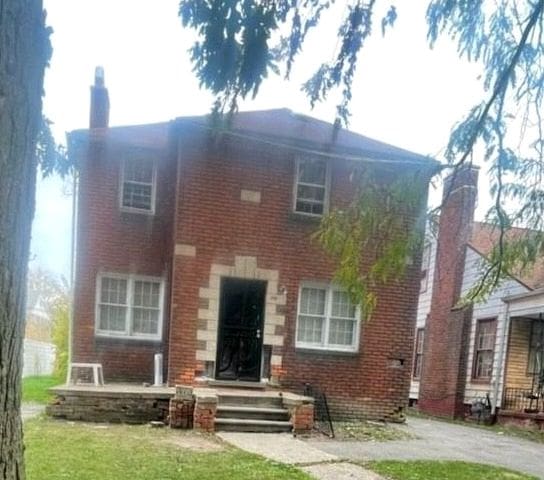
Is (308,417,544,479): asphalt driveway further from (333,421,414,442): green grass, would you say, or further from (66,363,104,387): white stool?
(66,363,104,387): white stool

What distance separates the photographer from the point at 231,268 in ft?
35.4

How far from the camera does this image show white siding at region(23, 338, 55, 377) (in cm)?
1968

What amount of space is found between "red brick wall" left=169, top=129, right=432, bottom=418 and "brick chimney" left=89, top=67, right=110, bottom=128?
245 centimetres

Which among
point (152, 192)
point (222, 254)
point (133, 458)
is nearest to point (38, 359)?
point (152, 192)

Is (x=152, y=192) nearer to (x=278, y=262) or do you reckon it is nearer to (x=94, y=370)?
(x=278, y=262)

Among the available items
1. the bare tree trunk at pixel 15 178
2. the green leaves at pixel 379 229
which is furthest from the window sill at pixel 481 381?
the bare tree trunk at pixel 15 178

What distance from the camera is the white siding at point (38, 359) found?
64.6 feet

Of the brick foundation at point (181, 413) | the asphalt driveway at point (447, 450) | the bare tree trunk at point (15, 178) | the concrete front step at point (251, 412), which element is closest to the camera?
the bare tree trunk at point (15, 178)

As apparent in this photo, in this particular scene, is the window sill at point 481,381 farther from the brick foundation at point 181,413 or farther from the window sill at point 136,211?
the window sill at point 136,211

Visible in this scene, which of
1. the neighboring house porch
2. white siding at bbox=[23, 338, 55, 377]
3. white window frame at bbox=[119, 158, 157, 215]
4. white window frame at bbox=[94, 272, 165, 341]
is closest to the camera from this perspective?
white window frame at bbox=[94, 272, 165, 341]

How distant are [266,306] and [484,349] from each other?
26.7 feet

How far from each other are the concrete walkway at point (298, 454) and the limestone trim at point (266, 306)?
2.31m

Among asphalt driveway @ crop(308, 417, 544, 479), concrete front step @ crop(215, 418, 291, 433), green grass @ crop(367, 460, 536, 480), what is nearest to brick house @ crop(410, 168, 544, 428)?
asphalt driveway @ crop(308, 417, 544, 479)

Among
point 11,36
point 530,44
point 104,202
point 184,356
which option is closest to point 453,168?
point 530,44
